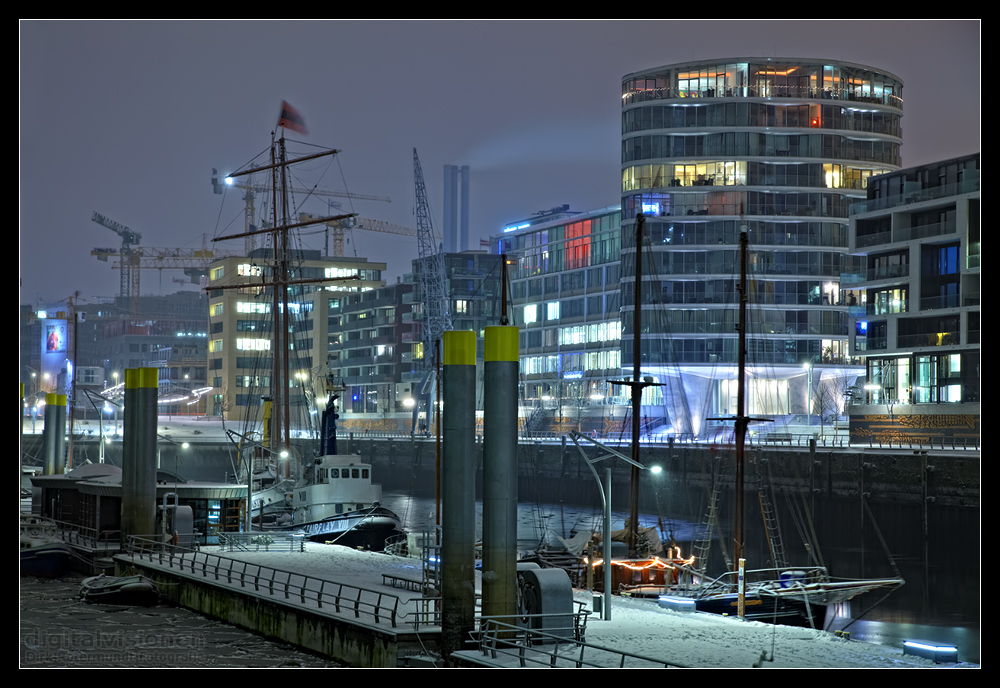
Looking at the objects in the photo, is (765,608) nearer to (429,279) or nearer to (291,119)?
(291,119)

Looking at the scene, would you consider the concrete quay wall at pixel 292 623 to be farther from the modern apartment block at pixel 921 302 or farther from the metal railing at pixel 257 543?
the modern apartment block at pixel 921 302

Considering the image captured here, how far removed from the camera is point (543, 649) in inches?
→ 1011

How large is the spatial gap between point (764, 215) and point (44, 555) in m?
87.1

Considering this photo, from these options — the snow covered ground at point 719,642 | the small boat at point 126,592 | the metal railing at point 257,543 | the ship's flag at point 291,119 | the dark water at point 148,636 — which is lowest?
the dark water at point 148,636

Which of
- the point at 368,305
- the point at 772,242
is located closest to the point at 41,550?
the point at 772,242

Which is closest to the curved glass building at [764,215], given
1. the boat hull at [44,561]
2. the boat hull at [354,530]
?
the boat hull at [354,530]

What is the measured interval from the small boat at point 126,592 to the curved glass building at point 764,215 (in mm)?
82421

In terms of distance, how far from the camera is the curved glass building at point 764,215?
119 meters

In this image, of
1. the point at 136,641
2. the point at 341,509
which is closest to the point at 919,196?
the point at 341,509
